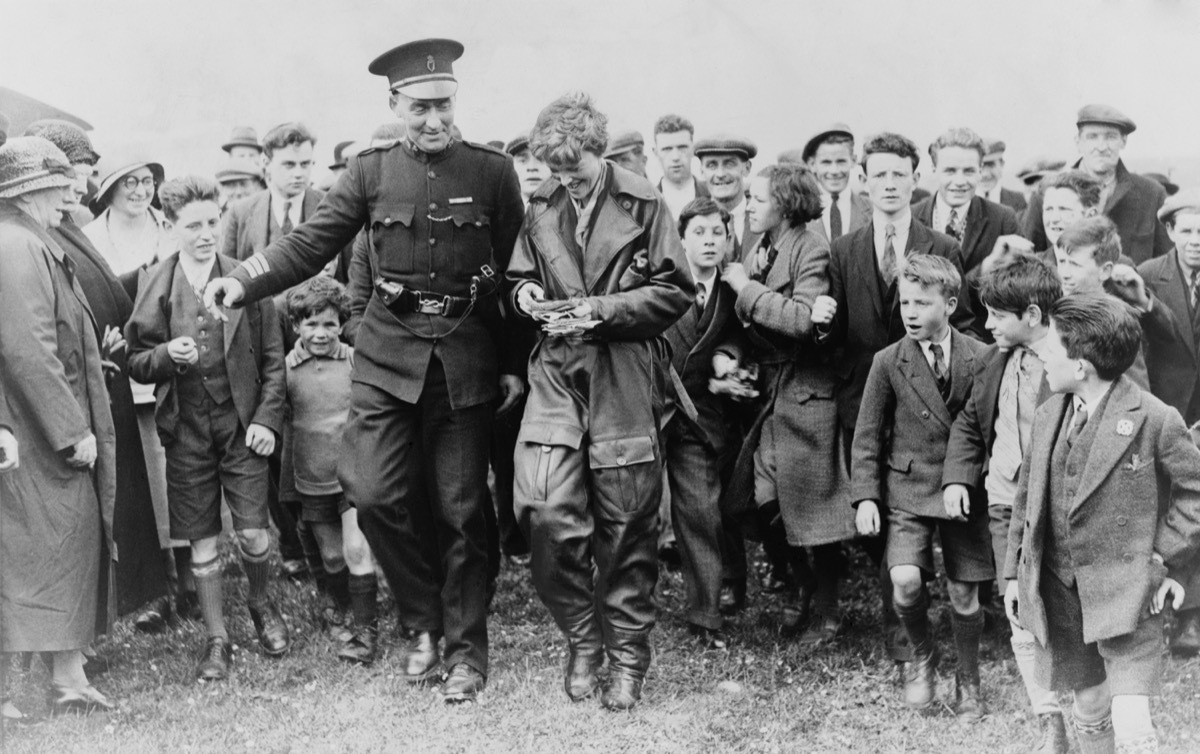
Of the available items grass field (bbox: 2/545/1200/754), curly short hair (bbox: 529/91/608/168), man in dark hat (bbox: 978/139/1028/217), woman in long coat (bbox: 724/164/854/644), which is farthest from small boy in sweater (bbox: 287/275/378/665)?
man in dark hat (bbox: 978/139/1028/217)

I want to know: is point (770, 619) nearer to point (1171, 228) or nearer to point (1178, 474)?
point (1178, 474)

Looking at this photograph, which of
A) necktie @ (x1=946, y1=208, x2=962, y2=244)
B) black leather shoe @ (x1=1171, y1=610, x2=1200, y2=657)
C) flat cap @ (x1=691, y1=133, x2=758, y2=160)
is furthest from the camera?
flat cap @ (x1=691, y1=133, x2=758, y2=160)

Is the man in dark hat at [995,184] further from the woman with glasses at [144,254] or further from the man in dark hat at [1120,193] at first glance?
the woman with glasses at [144,254]

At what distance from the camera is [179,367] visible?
18.5 ft

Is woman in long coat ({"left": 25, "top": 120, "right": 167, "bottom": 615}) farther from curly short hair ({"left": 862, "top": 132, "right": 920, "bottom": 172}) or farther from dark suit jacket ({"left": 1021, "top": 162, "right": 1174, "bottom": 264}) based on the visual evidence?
dark suit jacket ({"left": 1021, "top": 162, "right": 1174, "bottom": 264})

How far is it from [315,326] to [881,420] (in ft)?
9.34

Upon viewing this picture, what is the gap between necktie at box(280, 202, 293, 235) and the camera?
7.37 metres

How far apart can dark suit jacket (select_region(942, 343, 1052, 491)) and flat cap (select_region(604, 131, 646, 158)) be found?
3267 mm

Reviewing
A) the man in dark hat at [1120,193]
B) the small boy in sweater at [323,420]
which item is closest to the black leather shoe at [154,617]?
the small boy in sweater at [323,420]

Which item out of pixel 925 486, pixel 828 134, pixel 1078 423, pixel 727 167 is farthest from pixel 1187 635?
pixel 828 134

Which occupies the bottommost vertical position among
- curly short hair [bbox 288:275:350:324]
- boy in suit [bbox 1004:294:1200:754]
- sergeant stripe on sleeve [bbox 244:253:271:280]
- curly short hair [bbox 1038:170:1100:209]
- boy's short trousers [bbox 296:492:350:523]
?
boy's short trousers [bbox 296:492:350:523]

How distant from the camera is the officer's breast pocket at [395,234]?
527cm

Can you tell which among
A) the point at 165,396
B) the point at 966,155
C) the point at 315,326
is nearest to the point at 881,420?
the point at 966,155

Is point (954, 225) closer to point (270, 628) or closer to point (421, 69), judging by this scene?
point (421, 69)
